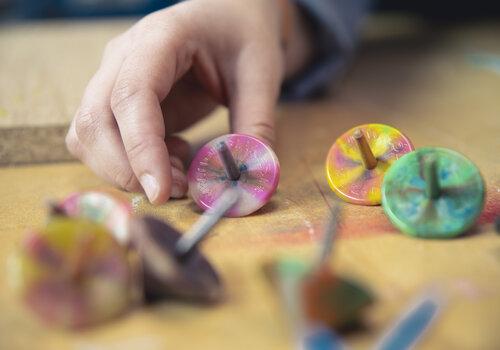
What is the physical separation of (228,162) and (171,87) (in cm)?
23

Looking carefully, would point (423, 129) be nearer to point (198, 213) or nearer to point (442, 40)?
point (198, 213)

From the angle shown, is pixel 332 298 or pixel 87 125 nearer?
pixel 332 298

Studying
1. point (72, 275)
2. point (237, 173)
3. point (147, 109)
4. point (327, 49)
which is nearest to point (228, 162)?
point (237, 173)

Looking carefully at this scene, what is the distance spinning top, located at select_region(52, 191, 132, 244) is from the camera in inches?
24.0

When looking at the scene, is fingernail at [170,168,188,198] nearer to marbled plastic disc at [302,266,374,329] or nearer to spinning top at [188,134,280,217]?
spinning top at [188,134,280,217]

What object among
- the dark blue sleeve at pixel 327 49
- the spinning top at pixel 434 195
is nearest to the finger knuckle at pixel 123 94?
the spinning top at pixel 434 195

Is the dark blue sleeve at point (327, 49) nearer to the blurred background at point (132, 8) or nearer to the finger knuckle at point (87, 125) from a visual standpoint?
the finger knuckle at point (87, 125)

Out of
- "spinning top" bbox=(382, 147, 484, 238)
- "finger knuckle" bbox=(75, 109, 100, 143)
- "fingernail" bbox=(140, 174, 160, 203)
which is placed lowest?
"fingernail" bbox=(140, 174, 160, 203)

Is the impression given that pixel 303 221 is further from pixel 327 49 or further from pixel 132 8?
pixel 132 8

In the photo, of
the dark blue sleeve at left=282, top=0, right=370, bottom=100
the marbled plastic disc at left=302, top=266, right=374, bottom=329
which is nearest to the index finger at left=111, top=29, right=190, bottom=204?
the marbled plastic disc at left=302, top=266, right=374, bottom=329

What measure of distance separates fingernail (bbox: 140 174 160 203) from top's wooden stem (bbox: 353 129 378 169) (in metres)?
0.23

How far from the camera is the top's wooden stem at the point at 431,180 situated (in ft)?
2.09

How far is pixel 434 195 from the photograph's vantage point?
25.6 inches

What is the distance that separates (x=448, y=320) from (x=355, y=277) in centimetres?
9
